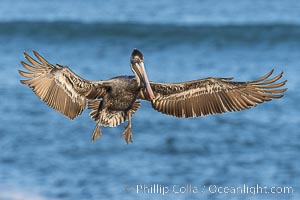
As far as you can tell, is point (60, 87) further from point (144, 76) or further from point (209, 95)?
point (209, 95)

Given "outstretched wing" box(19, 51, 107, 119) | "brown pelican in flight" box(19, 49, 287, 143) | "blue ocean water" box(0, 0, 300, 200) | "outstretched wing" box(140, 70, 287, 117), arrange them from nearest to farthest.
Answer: "brown pelican in flight" box(19, 49, 287, 143)
"outstretched wing" box(19, 51, 107, 119)
"outstretched wing" box(140, 70, 287, 117)
"blue ocean water" box(0, 0, 300, 200)

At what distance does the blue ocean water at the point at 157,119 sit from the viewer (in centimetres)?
1802

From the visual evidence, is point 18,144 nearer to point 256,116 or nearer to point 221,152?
point 221,152

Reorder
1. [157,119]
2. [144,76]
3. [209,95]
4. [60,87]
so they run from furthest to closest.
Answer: [157,119] < [209,95] < [60,87] < [144,76]

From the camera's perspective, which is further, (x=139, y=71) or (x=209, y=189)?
(x=209, y=189)

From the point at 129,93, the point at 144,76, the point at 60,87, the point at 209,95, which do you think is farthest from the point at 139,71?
the point at 209,95

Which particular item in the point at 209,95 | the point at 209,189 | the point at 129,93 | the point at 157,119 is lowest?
the point at 209,189

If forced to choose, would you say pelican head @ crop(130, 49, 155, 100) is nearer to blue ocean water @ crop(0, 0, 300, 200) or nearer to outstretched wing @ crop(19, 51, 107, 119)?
outstretched wing @ crop(19, 51, 107, 119)

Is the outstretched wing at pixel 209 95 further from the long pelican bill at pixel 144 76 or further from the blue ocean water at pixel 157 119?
the blue ocean water at pixel 157 119

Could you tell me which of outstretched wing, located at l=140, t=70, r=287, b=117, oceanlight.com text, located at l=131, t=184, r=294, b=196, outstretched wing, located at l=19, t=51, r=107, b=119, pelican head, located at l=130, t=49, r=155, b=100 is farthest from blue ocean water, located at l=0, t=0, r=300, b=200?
pelican head, located at l=130, t=49, r=155, b=100

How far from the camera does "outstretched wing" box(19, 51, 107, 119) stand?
1008 cm

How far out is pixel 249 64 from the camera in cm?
2725

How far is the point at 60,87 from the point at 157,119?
40.7ft

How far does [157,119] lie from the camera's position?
73.8ft
